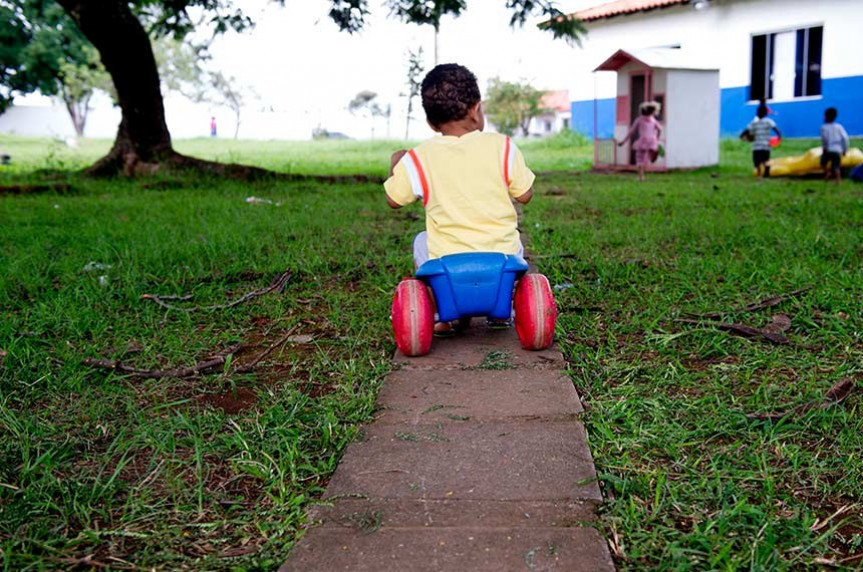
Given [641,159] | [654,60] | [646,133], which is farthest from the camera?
[654,60]

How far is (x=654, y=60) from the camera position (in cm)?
1310

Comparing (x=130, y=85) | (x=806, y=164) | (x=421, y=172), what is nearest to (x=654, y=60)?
(x=806, y=164)

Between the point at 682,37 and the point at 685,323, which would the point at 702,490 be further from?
the point at 682,37

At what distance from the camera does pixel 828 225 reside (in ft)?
18.5

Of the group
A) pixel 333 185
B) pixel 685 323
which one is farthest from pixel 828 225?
pixel 333 185

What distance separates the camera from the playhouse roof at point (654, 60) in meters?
13.0

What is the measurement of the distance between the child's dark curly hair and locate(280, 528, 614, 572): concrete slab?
5.91 feet

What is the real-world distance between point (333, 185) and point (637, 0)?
13.0m

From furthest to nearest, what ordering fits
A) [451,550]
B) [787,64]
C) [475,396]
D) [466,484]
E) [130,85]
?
1. [787,64]
2. [130,85]
3. [475,396]
4. [466,484]
5. [451,550]

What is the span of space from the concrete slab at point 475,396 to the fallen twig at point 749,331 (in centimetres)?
82

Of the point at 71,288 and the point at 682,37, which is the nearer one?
the point at 71,288

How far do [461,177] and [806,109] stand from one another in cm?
1607

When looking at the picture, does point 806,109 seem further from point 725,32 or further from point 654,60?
point 654,60

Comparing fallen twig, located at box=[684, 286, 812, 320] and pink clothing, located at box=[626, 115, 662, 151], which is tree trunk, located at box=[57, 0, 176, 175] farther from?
fallen twig, located at box=[684, 286, 812, 320]
